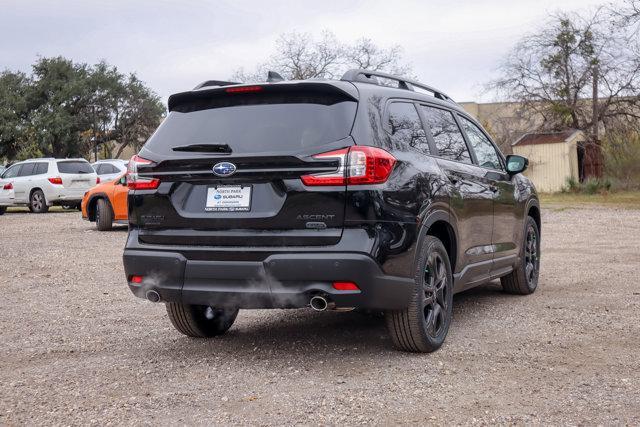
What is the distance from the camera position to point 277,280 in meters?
4.86

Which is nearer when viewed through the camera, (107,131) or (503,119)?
(503,119)

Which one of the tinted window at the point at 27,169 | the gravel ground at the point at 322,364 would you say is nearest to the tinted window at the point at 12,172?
the tinted window at the point at 27,169

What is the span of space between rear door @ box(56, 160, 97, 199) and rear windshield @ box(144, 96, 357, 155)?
2045 cm

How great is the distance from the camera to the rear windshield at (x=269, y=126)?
16.4 ft

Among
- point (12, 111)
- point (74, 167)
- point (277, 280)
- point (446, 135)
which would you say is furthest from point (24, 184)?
point (12, 111)

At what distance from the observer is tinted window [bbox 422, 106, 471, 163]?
6117mm

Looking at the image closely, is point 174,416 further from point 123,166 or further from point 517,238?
point 123,166

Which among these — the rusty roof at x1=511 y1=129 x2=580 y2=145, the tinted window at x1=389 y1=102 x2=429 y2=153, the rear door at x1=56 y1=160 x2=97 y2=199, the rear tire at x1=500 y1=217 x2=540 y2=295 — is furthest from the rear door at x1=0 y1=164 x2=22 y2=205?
the rusty roof at x1=511 y1=129 x2=580 y2=145

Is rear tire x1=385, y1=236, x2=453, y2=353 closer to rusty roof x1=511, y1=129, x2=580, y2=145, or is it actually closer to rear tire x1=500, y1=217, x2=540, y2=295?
rear tire x1=500, y1=217, x2=540, y2=295

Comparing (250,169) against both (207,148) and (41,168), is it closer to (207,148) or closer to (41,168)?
(207,148)

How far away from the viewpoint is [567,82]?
3966 centimetres

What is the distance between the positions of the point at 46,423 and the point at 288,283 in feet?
Answer: 5.07

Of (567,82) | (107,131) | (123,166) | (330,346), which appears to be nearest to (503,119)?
(567,82)

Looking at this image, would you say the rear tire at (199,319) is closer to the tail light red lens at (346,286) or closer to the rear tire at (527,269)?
the tail light red lens at (346,286)
